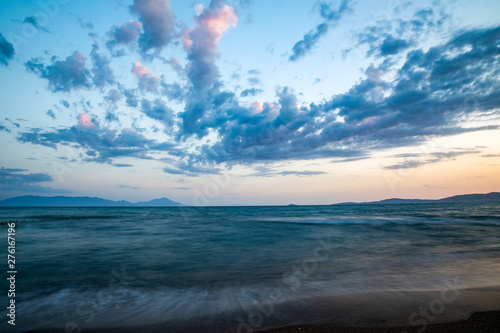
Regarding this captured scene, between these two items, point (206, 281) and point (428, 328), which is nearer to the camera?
point (428, 328)

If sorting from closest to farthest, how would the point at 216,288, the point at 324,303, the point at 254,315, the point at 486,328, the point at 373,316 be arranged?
the point at 486,328 → the point at 373,316 → the point at 254,315 → the point at 324,303 → the point at 216,288

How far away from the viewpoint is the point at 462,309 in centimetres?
519

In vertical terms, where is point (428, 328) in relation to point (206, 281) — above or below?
above

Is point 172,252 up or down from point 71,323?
down

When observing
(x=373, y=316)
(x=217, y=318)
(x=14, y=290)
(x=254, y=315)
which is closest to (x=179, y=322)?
(x=217, y=318)

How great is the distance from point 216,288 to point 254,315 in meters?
2.75

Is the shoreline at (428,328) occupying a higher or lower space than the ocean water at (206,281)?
higher

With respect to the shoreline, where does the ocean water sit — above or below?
below

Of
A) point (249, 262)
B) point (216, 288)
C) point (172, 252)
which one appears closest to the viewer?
point (216, 288)

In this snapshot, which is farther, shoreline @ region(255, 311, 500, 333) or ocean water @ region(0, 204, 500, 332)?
ocean water @ region(0, 204, 500, 332)

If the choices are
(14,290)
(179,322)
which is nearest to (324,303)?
(179,322)

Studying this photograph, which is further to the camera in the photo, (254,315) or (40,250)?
(40,250)

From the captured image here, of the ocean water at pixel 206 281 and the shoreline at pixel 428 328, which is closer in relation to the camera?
the shoreline at pixel 428 328

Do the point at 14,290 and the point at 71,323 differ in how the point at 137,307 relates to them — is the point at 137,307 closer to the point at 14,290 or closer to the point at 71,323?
Result: the point at 71,323
